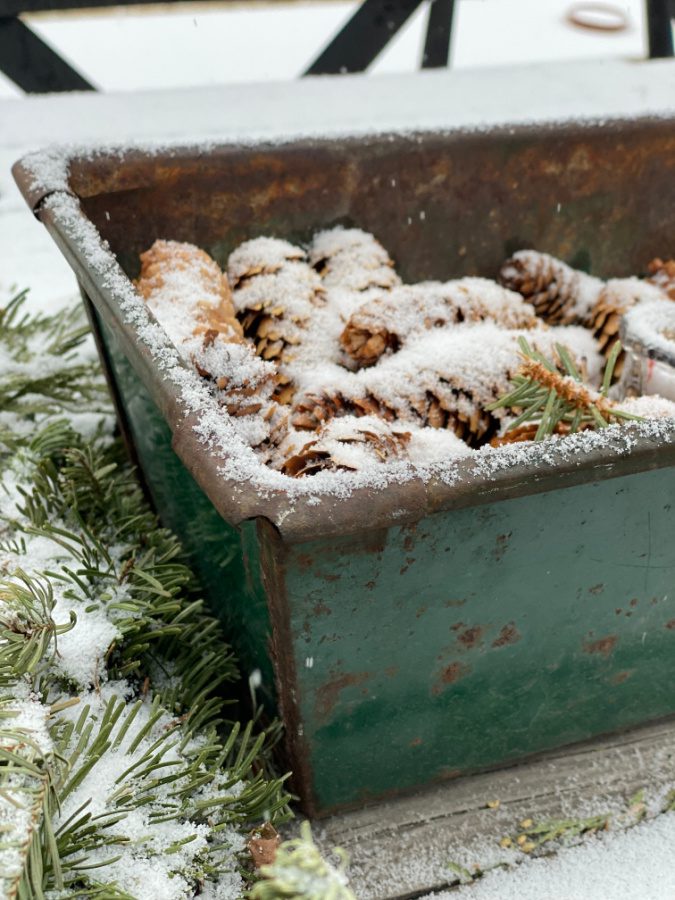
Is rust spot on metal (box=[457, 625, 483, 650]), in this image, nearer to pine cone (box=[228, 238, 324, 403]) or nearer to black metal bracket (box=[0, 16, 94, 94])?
pine cone (box=[228, 238, 324, 403])

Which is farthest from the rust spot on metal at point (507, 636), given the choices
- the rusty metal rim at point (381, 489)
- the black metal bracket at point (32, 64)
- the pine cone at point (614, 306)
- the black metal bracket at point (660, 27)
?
the black metal bracket at point (660, 27)

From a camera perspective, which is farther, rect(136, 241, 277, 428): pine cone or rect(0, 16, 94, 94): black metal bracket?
rect(0, 16, 94, 94): black metal bracket

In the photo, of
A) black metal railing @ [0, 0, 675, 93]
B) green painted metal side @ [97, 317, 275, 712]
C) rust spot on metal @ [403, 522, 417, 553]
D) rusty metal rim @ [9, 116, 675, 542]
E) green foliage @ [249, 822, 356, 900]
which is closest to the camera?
green foliage @ [249, 822, 356, 900]

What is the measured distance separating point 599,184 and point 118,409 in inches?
35.7

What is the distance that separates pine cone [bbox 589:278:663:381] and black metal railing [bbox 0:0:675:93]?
80.8 inches

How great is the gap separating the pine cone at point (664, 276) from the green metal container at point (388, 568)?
524 mm

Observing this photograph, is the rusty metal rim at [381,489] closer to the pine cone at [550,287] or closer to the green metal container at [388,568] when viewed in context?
the green metal container at [388,568]

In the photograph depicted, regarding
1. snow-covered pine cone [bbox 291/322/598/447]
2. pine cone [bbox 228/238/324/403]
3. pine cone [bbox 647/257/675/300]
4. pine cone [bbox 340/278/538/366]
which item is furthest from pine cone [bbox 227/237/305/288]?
pine cone [bbox 647/257/675/300]

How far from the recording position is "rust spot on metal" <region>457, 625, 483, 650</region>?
95 cm

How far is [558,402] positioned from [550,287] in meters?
0.57

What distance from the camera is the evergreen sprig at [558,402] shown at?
Result: 982mm

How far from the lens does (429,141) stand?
150 cm

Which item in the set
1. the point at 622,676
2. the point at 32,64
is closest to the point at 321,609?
the point at 622,676

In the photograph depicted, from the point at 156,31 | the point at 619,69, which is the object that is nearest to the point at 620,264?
the point at 619,69
